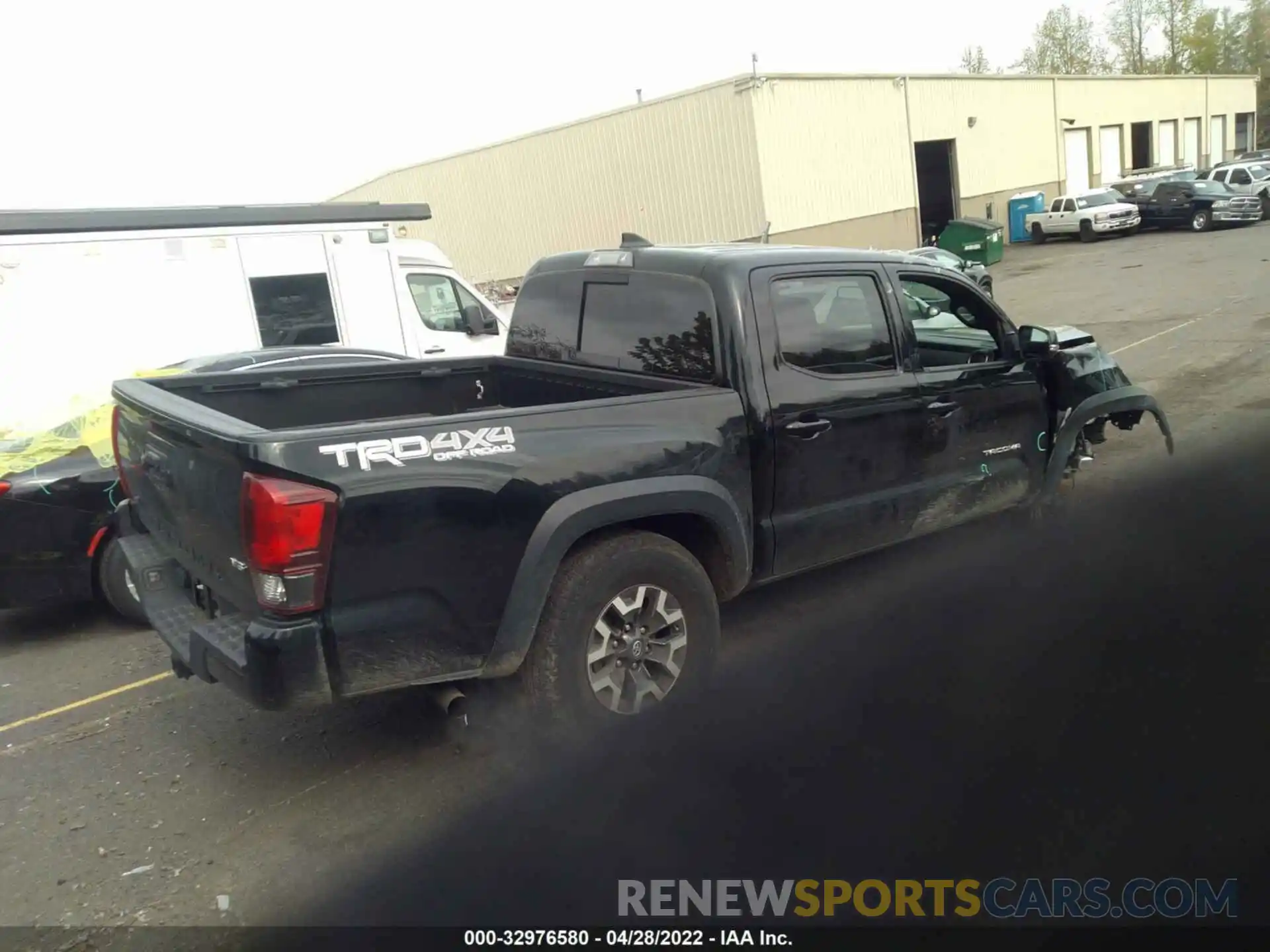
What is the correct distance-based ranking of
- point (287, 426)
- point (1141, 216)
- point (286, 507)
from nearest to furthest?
1. point (286, 507)
2. point (287, 426)
3. point (1141, 216)

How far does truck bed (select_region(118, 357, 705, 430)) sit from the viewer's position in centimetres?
461

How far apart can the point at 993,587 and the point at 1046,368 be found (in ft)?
4.42

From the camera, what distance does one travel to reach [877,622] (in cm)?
490

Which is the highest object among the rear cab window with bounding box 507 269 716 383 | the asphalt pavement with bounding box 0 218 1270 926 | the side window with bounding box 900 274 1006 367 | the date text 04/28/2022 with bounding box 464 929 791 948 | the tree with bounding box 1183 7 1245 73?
the tree with bounding box 1183 7 1245 73

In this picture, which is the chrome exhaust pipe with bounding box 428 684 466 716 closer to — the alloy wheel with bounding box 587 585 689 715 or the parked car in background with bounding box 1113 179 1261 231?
the alloy wheel with bounding box 587 585 689 715

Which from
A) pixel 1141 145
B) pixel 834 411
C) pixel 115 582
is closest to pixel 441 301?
pixel 115 582

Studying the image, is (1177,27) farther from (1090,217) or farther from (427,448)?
(427,448)

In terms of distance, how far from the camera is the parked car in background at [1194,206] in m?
31.7

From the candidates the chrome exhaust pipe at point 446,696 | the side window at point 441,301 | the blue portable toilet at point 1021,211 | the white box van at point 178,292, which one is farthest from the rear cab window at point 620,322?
the blue portable toilet at point 1021,211

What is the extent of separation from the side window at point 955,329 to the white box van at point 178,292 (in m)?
4.57

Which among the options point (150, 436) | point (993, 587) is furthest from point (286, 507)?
point (993, 587)

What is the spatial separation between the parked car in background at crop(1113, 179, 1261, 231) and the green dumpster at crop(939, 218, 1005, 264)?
650 cm

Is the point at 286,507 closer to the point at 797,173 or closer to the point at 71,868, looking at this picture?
the point at 71,868

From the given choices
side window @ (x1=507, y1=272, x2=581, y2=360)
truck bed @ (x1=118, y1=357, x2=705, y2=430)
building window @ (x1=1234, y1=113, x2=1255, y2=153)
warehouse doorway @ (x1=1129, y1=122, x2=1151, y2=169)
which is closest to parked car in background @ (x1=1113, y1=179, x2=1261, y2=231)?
warehouse doorway @ (x1=1129, y1=122, x2=1151, y2=169)
